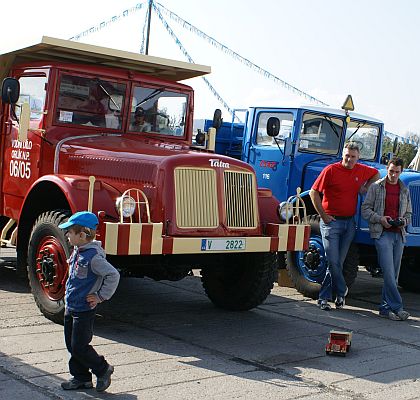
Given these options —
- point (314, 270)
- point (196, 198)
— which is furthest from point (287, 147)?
point (196, 198)

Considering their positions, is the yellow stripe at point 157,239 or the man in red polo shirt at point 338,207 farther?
the man in red polo shirt at point 338,207

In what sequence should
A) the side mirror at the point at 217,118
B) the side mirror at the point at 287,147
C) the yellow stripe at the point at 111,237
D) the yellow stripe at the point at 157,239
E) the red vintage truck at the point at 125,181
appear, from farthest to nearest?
the side mirror at the point at 287,147 → the side mirror at the point at 217,118 → the red vintage truck at the point at 125,181 → the yellow stripe at the point at 157,239 → the yellow stripe at the point at 111,237

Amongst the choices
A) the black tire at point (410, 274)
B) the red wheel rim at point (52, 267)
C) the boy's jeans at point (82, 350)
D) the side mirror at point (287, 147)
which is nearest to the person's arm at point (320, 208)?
the side mirror at point (287, 147)

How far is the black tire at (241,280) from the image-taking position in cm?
720

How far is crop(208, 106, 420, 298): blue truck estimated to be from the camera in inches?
341

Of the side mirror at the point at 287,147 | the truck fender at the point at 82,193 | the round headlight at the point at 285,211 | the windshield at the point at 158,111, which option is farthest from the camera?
the side mirror at the point at 287,147

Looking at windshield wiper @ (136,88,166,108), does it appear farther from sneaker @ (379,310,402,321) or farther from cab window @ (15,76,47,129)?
sneaker @ (379,310,402,321)

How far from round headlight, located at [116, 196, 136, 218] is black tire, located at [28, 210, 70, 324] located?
21.9 inches

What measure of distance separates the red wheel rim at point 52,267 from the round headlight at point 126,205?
64cm

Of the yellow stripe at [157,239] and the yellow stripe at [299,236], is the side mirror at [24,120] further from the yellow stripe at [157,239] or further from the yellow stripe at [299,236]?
the yellow stripe at [299,236]

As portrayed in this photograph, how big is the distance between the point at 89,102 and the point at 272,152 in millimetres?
2953

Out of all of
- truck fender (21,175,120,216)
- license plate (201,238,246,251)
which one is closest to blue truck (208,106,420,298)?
license plate (201,238,246,251)

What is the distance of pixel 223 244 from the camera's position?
6289 millimetres

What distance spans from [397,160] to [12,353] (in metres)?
4.27
